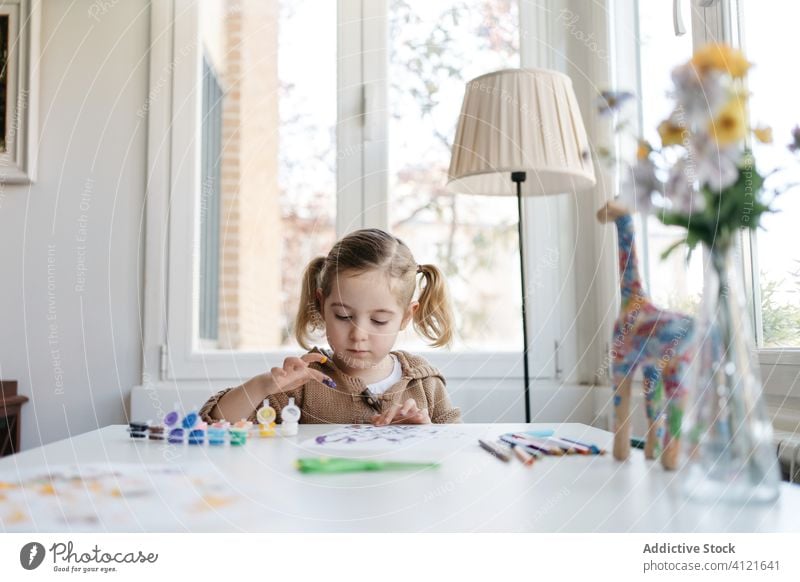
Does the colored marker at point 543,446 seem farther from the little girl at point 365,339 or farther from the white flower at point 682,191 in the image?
the little girl at point 365,339

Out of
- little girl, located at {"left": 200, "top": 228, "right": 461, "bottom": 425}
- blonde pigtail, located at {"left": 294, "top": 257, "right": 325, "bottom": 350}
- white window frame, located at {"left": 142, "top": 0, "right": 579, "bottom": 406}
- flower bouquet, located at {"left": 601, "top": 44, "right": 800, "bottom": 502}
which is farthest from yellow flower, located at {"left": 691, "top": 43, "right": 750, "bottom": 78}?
white window frame, located at {"left": 142, "top": 0, "right": 579, "bottom": 406}

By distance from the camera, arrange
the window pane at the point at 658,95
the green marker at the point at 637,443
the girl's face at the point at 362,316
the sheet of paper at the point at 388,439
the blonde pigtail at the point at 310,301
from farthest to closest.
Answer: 1. the blonde pigtail at the point at 310,301
2. the girl's face at the point at 362,316
3. the window pane at the point at 658,95
4. the sheet of paper at the point at 388,439
5. the green marker at the point at 637,443

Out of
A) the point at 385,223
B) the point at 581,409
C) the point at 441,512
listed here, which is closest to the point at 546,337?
the point at 581,409

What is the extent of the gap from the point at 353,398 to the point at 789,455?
52 cm

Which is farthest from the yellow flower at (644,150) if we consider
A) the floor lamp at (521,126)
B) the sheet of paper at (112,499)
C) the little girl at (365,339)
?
the floor lamp at (521,126)

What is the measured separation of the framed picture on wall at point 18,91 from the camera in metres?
1.31

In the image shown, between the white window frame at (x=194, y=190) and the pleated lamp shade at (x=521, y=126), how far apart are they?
0.91ft

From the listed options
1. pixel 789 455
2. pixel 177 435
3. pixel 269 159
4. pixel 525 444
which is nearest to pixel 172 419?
pixel 177 435

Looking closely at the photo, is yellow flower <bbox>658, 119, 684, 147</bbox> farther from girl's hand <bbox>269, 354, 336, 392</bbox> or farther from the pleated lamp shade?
the pleated lamp shade

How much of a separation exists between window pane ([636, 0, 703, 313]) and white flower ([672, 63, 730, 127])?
0.38 metres

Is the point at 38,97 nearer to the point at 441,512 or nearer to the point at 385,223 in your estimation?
the point at 385,223

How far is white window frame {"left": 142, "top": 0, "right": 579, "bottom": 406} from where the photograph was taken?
1.34 m

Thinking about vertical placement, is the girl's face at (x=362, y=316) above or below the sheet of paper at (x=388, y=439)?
above
